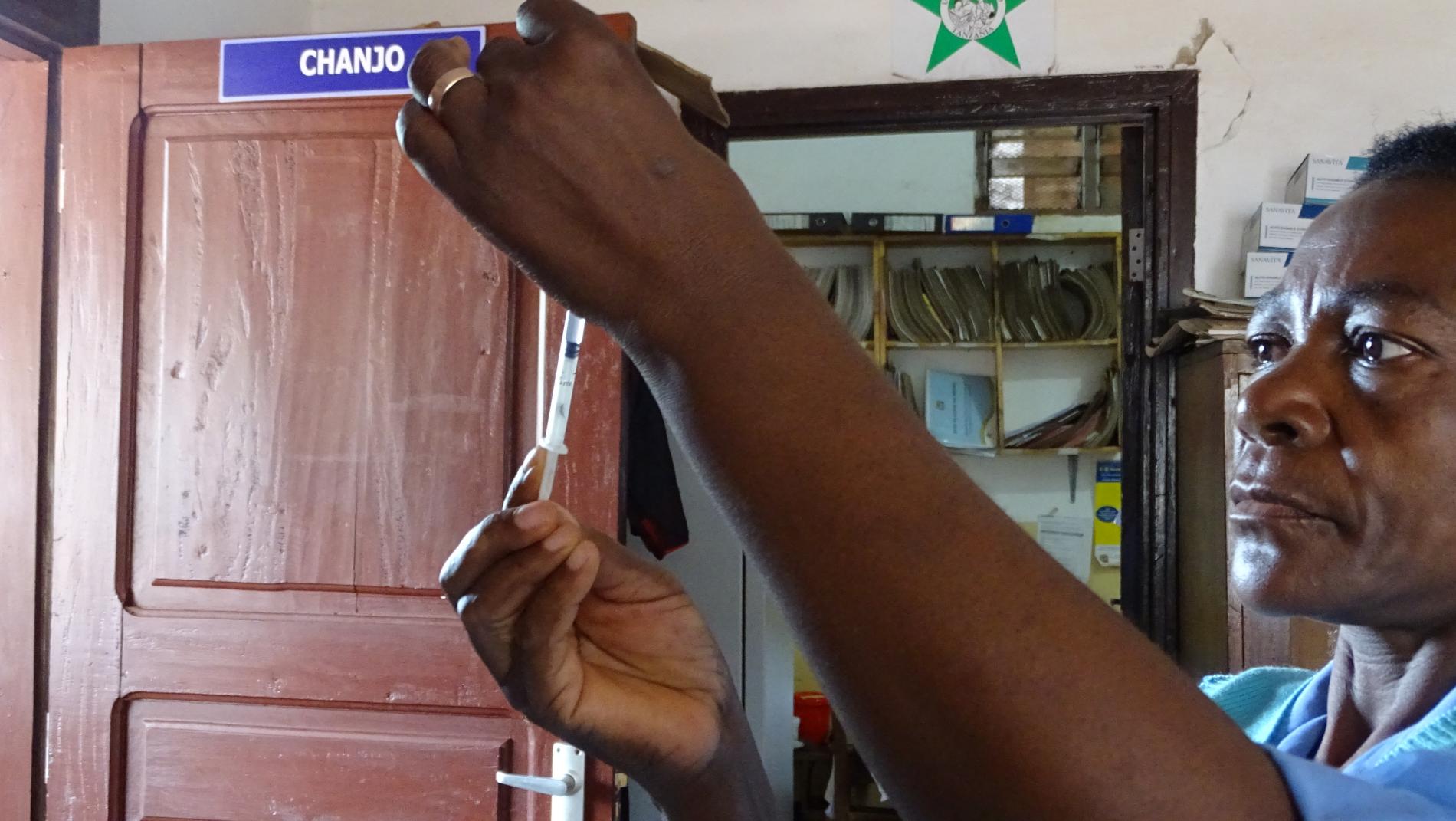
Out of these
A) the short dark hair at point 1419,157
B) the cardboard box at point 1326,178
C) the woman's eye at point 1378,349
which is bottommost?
the woman's eye at point 1378,349

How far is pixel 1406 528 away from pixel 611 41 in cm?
39

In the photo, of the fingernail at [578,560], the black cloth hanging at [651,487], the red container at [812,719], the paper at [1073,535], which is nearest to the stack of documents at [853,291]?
the paper at [1073,535]

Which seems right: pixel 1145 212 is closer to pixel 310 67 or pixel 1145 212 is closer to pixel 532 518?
pixel 310 67

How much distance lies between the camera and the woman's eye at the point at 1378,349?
1.41 ft

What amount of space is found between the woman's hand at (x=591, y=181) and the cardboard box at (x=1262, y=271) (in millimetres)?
1717

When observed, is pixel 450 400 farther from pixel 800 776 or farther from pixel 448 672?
pixel 800 776

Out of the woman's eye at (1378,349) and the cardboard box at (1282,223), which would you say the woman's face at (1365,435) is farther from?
the cardboard box at (1282,223)

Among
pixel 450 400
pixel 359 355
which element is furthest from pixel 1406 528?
pixel 359 355

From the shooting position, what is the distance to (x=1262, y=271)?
1777 mm

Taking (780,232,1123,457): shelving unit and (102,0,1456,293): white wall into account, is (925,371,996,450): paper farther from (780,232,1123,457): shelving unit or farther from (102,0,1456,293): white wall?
(102,0,1456,293): white wall

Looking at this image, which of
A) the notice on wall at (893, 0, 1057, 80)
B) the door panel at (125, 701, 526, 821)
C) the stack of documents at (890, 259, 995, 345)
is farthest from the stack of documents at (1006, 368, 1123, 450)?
the door panel at (125, 701, 526, 821)

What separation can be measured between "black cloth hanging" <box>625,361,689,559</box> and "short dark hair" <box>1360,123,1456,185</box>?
1.48 meters

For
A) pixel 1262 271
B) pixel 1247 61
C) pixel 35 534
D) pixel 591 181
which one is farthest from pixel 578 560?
pixel 1247 61

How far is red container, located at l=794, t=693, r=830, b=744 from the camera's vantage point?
3.58m
